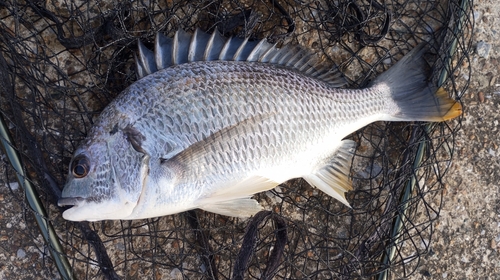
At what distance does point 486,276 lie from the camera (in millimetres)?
2150

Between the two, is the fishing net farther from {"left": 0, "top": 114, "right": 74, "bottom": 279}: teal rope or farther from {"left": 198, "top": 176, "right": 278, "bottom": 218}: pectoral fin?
{"left": 198, "top": 176, "right": 278, "bottom": 218}: pectoral fin

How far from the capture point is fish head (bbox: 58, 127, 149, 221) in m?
1.53

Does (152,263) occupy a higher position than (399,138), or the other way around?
(399,138)

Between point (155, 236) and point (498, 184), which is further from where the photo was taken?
point (498, 184)

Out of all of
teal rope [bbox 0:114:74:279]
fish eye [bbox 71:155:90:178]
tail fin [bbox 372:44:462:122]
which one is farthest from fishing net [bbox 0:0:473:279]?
fish eye [bbox 71:155:90:178]

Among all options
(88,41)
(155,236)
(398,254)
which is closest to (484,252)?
(398,254)

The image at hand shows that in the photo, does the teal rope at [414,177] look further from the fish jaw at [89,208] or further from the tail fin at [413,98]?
the fish jaw at [89,208]

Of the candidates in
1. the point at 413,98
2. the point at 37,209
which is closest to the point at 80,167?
the point at 37,209

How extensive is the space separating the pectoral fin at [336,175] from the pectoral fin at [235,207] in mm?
275

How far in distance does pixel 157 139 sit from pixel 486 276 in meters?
1.69

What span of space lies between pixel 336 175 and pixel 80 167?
101 cm

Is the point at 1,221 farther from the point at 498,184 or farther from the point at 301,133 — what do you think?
the point at 498,184

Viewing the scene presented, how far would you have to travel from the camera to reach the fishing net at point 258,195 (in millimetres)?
1827

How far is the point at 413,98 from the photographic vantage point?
6.21 ft
